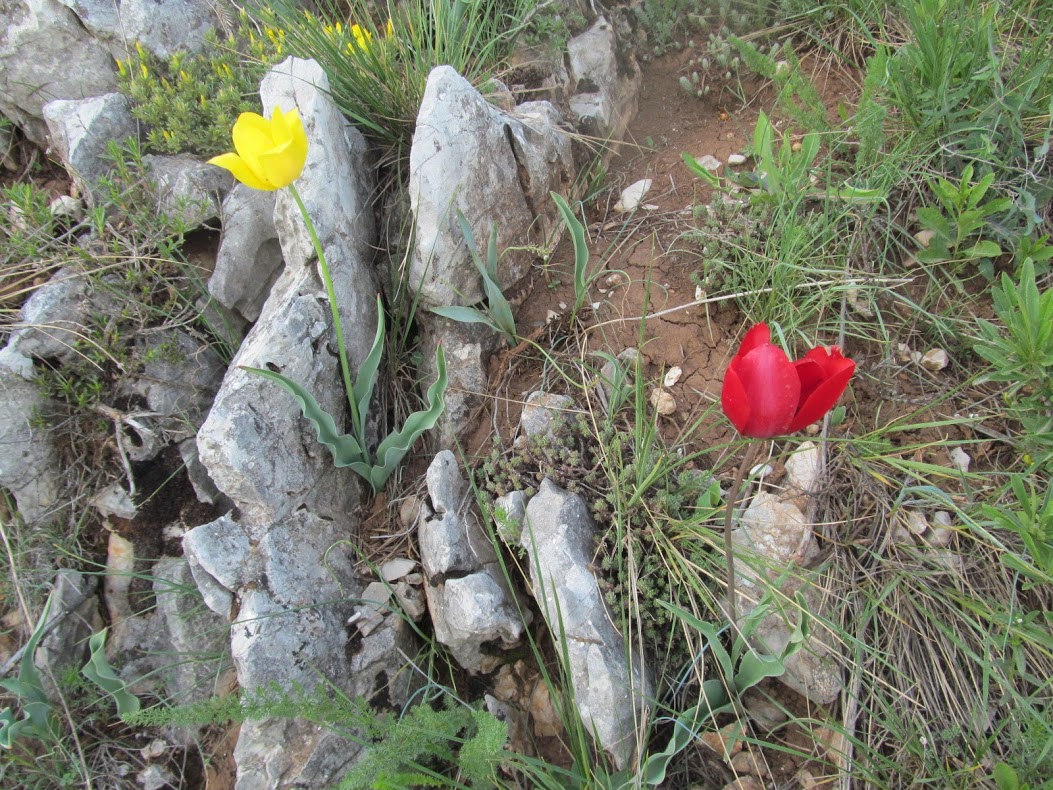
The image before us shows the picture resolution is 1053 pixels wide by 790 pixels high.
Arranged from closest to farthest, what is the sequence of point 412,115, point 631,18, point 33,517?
1. point 33,517
2. point 412,115
3. point 631,18

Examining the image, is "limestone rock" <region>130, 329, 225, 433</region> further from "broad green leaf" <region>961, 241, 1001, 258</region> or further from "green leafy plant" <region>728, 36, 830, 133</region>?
"broad green leaf" <region>961, 241, 1001, 258</region>

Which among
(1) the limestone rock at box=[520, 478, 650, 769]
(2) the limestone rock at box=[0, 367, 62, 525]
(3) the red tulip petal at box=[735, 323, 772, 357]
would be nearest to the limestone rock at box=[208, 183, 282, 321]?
(2) the limestone rock at box=[0, 367, 62, 525]

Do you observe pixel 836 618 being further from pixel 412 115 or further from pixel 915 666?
pixel 412 115

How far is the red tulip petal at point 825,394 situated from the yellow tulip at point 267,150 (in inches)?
52.6

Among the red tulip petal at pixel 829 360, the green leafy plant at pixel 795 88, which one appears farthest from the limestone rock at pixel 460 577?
the green leafy plant at pixel 795 88

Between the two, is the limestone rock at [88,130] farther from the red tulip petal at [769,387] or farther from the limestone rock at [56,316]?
the red tulip petal at [769,387]

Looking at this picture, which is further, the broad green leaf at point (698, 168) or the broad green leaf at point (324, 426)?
the broad green leaf at point (698, 168)

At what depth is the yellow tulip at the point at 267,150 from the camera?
179 cm

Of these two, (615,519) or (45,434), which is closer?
(615,519)

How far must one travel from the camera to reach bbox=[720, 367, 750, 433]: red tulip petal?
4.57ft

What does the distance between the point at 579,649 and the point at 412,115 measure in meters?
1.96

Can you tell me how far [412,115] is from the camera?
2.68 m

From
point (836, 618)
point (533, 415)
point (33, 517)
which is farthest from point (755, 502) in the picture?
point (33, 517)

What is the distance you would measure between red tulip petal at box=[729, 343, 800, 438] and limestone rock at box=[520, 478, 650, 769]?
2.10 feet
